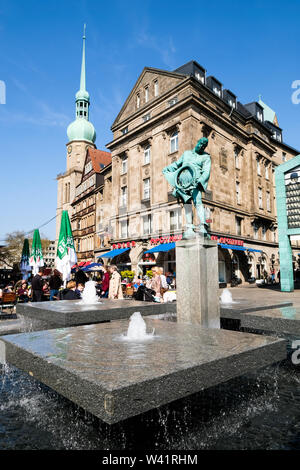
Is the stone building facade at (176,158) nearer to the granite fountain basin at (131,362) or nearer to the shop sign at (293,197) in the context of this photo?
the shop sign at (293,197)

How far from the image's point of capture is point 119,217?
29.7m

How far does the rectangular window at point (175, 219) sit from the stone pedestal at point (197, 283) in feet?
58.9

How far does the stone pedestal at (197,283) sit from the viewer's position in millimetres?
5242

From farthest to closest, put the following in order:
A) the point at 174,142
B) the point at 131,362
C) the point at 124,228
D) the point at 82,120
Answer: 1. the point at 82,120
2. the point at 124,228
3. the point at 174,142
4. the point at 131,362

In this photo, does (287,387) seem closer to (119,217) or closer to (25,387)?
(25,387)

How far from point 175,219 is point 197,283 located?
18.8 m

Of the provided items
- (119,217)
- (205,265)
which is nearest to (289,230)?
(205,265)

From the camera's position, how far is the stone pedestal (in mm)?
5242

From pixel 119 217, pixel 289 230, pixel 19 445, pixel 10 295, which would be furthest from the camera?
pixel 119 217

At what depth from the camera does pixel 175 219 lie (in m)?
23.9

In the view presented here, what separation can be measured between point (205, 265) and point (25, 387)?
3380mm

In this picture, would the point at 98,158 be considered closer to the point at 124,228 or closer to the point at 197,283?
the point at 124,228

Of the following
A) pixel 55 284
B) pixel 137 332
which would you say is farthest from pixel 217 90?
pixel 137 332

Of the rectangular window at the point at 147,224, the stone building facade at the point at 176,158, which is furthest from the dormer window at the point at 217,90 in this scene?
the rectangular window at the point at 147,224
